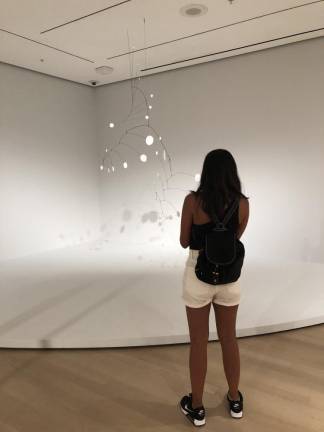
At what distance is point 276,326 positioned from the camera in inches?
116

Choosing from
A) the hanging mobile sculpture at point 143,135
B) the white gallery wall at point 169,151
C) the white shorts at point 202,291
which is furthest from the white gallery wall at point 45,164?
the white shorts at point 202,291

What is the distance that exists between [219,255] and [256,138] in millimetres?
3794

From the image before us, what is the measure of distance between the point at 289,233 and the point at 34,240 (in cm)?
379

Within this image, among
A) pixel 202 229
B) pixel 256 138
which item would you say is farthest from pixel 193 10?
pixel 202 229

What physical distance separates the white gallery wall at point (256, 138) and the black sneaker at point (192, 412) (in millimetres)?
3064

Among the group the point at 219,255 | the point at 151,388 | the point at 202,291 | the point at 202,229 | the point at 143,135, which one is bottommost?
the point at 151,388

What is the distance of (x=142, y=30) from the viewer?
4.07 metres

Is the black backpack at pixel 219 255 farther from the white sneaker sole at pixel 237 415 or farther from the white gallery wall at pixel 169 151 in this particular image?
the white gallery wall at pixel 169 151

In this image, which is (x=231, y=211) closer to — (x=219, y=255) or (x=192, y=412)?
(x=219, y=255)

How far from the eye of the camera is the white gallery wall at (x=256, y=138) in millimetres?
4816

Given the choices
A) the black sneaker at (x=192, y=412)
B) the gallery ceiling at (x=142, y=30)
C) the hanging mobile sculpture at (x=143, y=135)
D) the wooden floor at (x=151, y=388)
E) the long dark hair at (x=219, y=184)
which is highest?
the gallery ceiling at (x=142, y=30)

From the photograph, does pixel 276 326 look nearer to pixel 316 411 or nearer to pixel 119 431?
pixel 316 411

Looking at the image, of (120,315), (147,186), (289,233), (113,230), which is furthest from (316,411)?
(113,230)

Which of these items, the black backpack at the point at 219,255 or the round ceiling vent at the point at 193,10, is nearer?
the black backpack at the point at 219,255
